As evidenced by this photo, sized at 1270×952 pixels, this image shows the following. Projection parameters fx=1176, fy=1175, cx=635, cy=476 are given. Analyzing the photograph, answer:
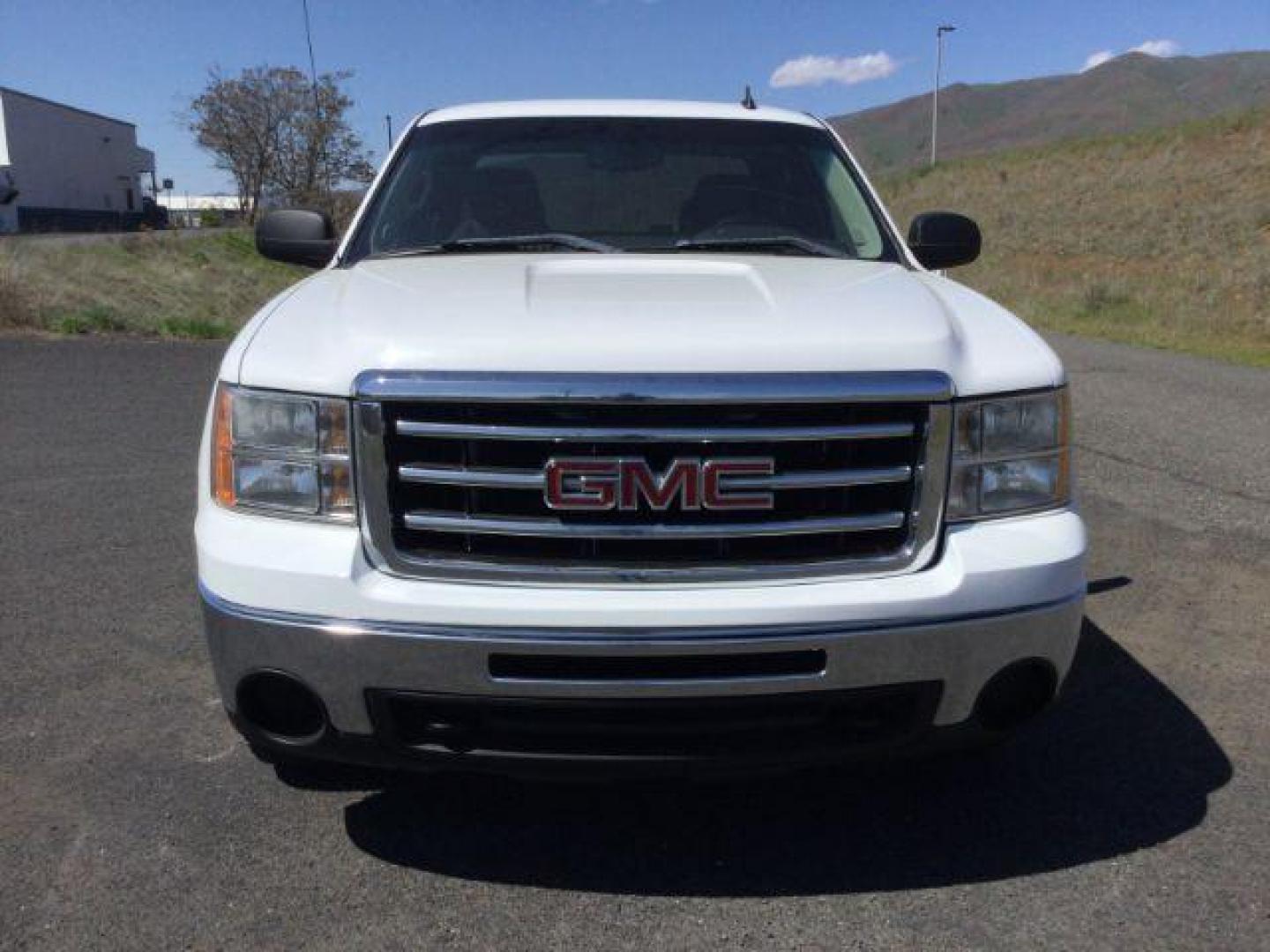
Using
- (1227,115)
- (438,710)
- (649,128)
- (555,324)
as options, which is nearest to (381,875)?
(438,710)

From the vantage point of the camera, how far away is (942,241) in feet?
13.7

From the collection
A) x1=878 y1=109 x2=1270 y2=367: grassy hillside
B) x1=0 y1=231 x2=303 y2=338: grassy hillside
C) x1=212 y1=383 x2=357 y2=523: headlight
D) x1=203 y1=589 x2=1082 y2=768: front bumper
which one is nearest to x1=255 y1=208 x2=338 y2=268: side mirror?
x1=212 y1=383 x2=357 y2=523: headlight

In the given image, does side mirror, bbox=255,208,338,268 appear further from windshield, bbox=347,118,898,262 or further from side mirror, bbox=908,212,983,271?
side mirror, bbox=908,212,983,271

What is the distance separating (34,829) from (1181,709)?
327cm

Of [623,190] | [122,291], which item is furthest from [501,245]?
[122,291]

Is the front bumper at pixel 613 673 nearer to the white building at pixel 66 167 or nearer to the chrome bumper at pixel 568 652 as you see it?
the chrome bumper at pixel 568 652

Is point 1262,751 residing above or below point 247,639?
below

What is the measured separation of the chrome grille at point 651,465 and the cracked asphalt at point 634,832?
2.29ft

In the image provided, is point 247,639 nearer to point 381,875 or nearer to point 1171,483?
point 381,875

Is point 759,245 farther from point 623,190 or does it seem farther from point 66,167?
point 66,167

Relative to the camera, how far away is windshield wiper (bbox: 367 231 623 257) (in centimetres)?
370

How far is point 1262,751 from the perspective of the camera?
335 cm

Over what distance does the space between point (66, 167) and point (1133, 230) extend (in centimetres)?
4980

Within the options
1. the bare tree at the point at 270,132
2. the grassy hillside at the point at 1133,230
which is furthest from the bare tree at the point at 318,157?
the grassy hillside at the point at 1133,230
